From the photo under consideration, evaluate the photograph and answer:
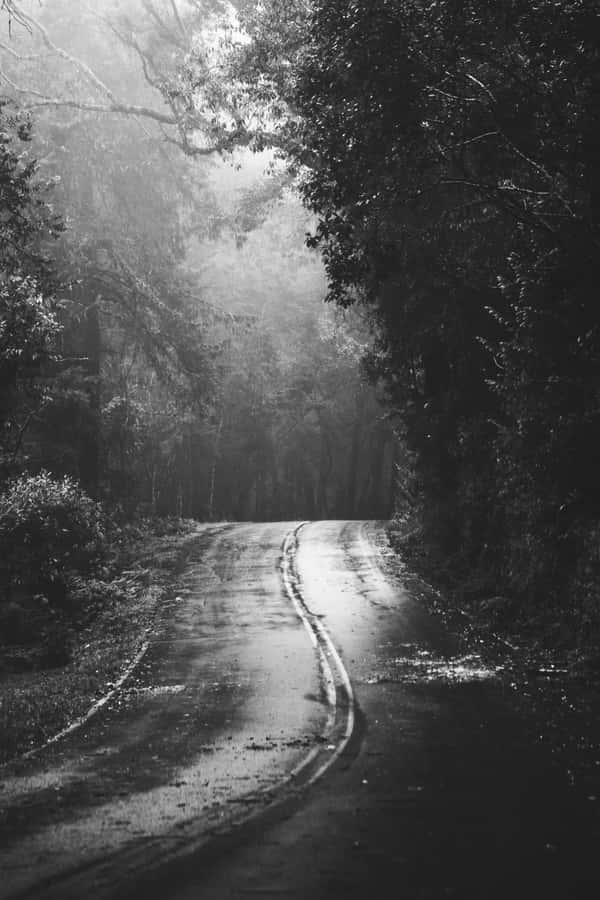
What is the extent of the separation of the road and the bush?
5.34 metres

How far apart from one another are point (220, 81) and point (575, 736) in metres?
19.5

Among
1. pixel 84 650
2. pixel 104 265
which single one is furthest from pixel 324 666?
pixel 104 265

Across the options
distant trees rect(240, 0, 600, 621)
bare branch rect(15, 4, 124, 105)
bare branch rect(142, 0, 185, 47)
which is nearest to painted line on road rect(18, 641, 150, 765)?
distant trees rect(240, 0, 600, 621)

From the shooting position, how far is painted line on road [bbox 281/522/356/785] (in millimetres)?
10070

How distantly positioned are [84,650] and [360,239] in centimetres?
886

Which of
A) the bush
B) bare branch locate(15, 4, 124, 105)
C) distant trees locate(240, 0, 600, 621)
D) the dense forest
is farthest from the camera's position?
bare branch locate(15, 4, 124, 105)

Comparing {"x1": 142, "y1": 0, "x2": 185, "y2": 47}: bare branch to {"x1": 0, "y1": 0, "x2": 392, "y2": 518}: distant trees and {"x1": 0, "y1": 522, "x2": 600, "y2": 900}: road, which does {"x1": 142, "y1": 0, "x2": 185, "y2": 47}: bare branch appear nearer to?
{"x1": 0, "y1": 0, "x2": 392, "y2": 518}: distant trees

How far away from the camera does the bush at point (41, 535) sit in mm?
21281

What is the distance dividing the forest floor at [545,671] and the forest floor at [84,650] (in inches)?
217

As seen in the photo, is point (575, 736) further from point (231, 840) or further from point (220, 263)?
point (220, 263)

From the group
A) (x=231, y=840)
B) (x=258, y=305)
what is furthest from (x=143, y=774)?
(x=258, y=305)

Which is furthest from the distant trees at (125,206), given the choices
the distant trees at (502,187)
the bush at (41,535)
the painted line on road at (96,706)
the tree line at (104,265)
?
the painted line on road at (96,706)

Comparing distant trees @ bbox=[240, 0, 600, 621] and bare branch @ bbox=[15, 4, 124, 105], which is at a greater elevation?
bare branch @ bbox=[15, 4, 124, 105]

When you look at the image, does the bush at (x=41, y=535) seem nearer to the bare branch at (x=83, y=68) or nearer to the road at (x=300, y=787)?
Answer: the road at (x=300, y=787)
